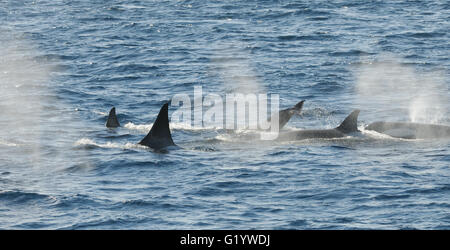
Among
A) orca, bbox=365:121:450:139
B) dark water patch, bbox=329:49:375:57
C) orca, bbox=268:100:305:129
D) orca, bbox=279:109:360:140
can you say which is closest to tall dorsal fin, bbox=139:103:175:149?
orca, bbox=279:109:360:140

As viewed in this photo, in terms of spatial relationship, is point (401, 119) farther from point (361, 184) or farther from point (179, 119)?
point (361, 184)

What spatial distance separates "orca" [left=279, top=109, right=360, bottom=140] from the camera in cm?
2411

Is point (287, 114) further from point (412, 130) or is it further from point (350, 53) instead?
point (350, 53)

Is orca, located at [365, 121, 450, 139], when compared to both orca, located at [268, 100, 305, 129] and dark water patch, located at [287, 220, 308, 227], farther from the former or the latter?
dark water patch, located at [287, 220, 308, 227]

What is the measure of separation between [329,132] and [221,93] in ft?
31.8

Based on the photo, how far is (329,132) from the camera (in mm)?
24359

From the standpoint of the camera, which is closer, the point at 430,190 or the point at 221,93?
the point at 430,190

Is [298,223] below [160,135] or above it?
below

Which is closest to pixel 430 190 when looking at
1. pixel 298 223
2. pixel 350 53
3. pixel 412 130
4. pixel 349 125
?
pixel 298 223

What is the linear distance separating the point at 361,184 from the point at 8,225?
7.20 meters

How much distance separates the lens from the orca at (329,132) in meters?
24.1

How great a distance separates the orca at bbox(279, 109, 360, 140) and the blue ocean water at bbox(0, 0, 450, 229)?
0.52m

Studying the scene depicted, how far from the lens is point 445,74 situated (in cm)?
3503
